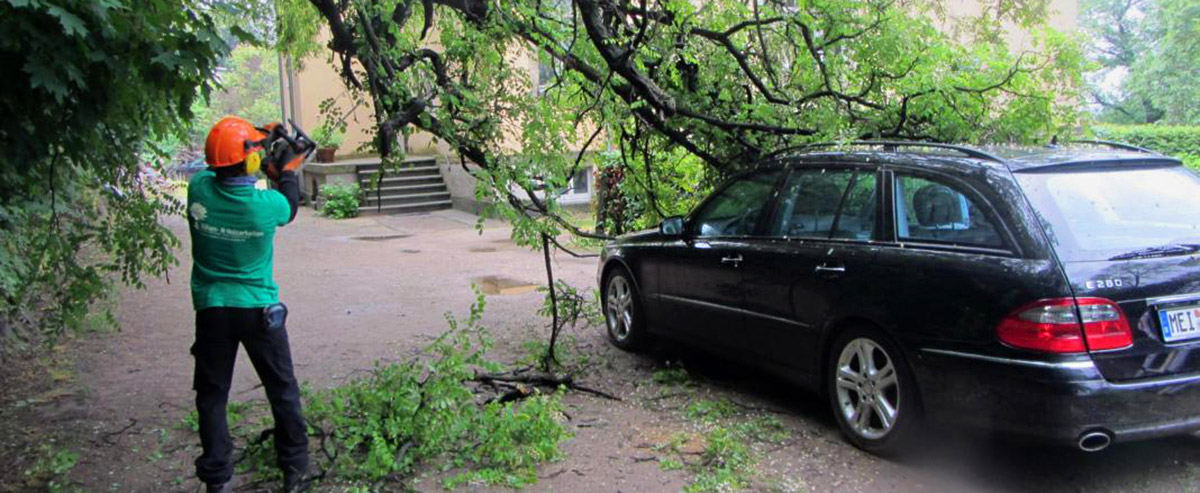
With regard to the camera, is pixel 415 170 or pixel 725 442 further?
pixel 415 170

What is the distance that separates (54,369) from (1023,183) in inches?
257

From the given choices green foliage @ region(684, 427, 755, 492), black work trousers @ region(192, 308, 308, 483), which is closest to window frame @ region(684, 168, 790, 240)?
green foliage @ region(684, 427, 755, 492)

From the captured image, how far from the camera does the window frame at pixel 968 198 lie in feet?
14.2

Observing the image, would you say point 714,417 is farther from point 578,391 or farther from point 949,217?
point 949,217

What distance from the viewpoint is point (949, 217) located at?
15.4 feet

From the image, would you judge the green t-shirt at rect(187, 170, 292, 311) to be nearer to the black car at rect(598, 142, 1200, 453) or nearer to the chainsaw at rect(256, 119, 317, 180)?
the chainsaw at rect(256, 119, 317, 180)

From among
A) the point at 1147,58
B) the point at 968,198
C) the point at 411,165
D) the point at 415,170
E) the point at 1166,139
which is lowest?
the point at 415,170

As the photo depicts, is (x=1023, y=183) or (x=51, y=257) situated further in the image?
(x=51, y=257)

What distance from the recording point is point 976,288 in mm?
4297

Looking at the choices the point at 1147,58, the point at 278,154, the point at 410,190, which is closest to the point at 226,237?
the point at 278,154

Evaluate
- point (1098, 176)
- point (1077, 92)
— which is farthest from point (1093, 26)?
point (1098, 176)

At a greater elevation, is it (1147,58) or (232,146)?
(1147,58)

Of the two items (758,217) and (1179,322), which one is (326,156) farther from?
(1179,322)

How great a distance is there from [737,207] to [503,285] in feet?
17.3
